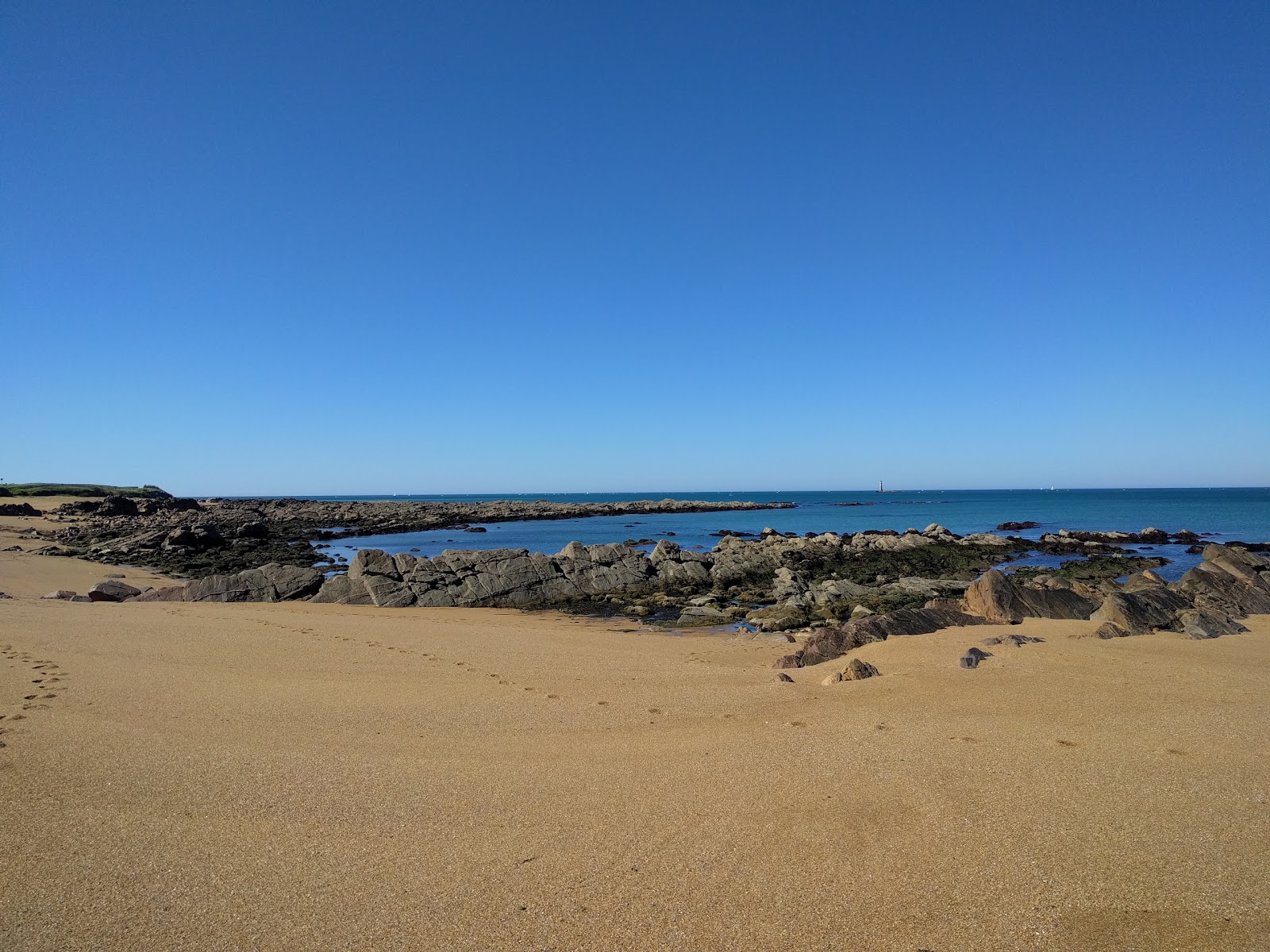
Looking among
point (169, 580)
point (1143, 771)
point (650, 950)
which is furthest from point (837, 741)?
Answer: point (169, 580)

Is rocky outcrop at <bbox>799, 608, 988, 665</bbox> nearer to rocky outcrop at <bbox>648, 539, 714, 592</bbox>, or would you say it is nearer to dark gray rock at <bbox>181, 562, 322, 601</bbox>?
rocky outcrop at <bbox>648, 539, 714, 592</bbox>

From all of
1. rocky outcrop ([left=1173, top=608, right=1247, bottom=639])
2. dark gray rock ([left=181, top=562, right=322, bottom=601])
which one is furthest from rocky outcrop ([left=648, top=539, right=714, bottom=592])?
rocky outcrop ([left=1173, top=608, right=1247, bottom=639])

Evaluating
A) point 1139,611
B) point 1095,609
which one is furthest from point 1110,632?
point 1095,609

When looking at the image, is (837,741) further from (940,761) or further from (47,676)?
(47,676)

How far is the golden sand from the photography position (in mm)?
4383

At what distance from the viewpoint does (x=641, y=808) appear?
604 cm

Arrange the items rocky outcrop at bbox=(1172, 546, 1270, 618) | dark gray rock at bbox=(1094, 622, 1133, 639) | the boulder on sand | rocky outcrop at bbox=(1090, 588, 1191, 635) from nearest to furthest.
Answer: dark gray rock at bbox=(1094, 622, 1133, 639)
rocky outcrop at bbox=(1090, 588, 1191, 635)
rocky outcrop at bbox=(1172, 546, 1270, 618)
the boulder on sand

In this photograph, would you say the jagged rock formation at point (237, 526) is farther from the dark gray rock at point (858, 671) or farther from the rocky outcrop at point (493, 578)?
the dark gray rock at point (858, 671)

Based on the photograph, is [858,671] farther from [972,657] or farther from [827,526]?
[827,526]

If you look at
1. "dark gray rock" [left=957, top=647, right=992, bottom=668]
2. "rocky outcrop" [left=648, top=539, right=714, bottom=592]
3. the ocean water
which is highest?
"dark gray rock" [left=957, top=647, right=992, bottom=668]

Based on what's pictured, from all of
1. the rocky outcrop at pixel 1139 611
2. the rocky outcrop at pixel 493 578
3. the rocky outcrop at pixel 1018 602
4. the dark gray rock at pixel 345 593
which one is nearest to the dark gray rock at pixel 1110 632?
the rocky outcrop at pixel 1139 611

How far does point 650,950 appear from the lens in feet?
13.5

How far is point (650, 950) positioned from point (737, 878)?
1001 millimetres

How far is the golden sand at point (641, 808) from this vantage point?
4.38 meters
